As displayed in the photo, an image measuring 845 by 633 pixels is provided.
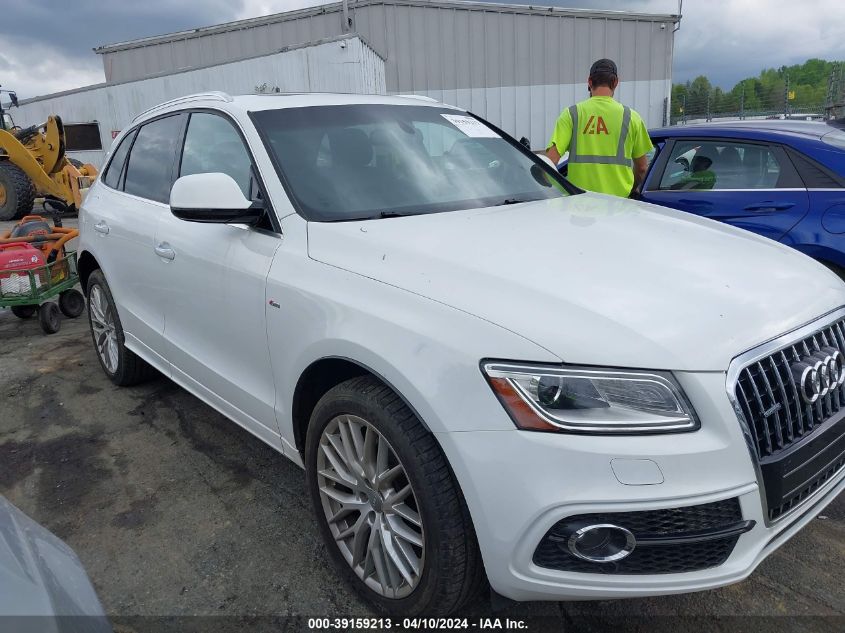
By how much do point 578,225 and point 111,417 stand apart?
2957mm

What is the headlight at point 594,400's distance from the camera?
1.63 meters

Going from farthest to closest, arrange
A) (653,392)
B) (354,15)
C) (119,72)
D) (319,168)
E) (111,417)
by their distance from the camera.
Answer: (119,72) < (354,15) < (111,417) < (319,168) < (653,392)

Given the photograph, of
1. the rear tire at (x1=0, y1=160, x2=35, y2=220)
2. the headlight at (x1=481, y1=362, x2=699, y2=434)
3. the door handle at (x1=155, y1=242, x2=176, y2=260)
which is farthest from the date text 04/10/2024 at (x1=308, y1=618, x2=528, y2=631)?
the rear tire at (x1=0, y1=160, x2=35, y2=220)

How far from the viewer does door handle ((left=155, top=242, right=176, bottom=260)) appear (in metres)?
3.04

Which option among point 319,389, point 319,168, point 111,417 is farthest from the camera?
point 111,417

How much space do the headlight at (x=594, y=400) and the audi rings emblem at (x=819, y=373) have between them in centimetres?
43

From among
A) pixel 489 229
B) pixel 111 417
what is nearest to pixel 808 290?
pixel 489 229

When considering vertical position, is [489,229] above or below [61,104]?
below

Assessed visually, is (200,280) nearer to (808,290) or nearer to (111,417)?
(111,417)

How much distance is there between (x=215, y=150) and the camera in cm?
303

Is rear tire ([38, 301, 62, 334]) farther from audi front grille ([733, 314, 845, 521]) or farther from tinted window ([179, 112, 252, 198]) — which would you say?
audi front grille ([733, 314, 845, 521])

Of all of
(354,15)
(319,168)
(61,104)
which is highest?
(354,15)

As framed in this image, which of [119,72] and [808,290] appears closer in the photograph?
[808,290]

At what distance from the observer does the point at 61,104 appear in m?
17.3
